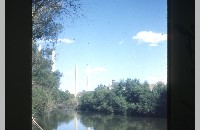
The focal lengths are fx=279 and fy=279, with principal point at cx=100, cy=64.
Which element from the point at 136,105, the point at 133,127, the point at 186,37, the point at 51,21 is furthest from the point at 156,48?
the point at 51,21

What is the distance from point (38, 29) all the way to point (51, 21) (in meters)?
0.08

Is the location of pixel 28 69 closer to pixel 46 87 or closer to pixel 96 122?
pixel 46 87

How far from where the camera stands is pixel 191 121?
1247 millimetres

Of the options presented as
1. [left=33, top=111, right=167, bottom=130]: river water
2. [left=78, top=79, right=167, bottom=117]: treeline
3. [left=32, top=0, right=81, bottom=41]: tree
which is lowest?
[left=33, top=111, right=167, bottom=130]: river water

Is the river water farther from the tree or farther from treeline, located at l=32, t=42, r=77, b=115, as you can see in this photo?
the tree

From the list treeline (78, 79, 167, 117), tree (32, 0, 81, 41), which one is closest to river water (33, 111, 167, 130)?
treeline (78, 79, 167, 117)

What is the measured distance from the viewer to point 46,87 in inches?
52.6

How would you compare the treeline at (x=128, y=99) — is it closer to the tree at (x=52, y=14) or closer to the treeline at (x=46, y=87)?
the treeline at (x=46, y=87)

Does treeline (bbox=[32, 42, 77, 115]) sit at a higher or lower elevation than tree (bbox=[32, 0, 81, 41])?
lower

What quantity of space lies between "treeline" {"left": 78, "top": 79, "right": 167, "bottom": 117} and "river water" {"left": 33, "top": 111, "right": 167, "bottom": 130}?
0.03m

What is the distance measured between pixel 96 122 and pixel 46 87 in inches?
Answer: 11.4

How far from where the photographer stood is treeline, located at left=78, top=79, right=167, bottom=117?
1331 mm

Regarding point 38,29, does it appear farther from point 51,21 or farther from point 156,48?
point 156,48

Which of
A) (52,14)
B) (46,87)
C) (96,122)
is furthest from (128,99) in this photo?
(52,14)
